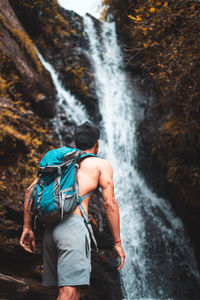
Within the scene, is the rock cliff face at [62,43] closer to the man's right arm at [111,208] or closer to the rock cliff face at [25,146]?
the rock cliff face at [25,146]

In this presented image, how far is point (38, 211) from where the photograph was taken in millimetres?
2084

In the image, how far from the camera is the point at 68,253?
195 cm

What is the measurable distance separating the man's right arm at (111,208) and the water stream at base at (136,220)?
3.68 m

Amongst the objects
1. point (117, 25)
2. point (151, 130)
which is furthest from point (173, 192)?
point (117, 25)

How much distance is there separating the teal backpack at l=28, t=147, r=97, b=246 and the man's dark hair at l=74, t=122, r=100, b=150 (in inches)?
10.2

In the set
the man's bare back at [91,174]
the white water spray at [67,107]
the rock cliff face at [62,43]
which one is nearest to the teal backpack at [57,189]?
the man's bare back at [91,174]

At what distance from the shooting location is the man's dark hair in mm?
2568

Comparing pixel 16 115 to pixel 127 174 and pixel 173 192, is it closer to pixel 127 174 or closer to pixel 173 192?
pixel 127 174

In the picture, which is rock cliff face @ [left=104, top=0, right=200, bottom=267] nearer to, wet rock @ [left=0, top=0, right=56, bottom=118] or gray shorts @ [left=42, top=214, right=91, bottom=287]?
wet rock @ [left=0, top=0, right=56, bottom=118]

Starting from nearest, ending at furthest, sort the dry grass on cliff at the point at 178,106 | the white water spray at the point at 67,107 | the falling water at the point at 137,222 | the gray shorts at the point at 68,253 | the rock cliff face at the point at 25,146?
the gray shorts at the point at 68,253 < the rock cliff face at the point at 25,146 < the dry grass on cliff at the point at 178,106 < the falling water at the point at 137,222 < the white water spray at the point at 67,107

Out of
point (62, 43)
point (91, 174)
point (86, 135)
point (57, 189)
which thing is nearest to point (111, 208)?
point (91, 174)

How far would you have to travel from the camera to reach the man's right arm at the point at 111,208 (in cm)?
227

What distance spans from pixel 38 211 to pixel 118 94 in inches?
339

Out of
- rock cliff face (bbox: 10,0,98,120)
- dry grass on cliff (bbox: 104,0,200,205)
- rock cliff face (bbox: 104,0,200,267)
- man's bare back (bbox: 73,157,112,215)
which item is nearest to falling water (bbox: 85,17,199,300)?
rock cliff face (bbox: 104,0,200,267)
